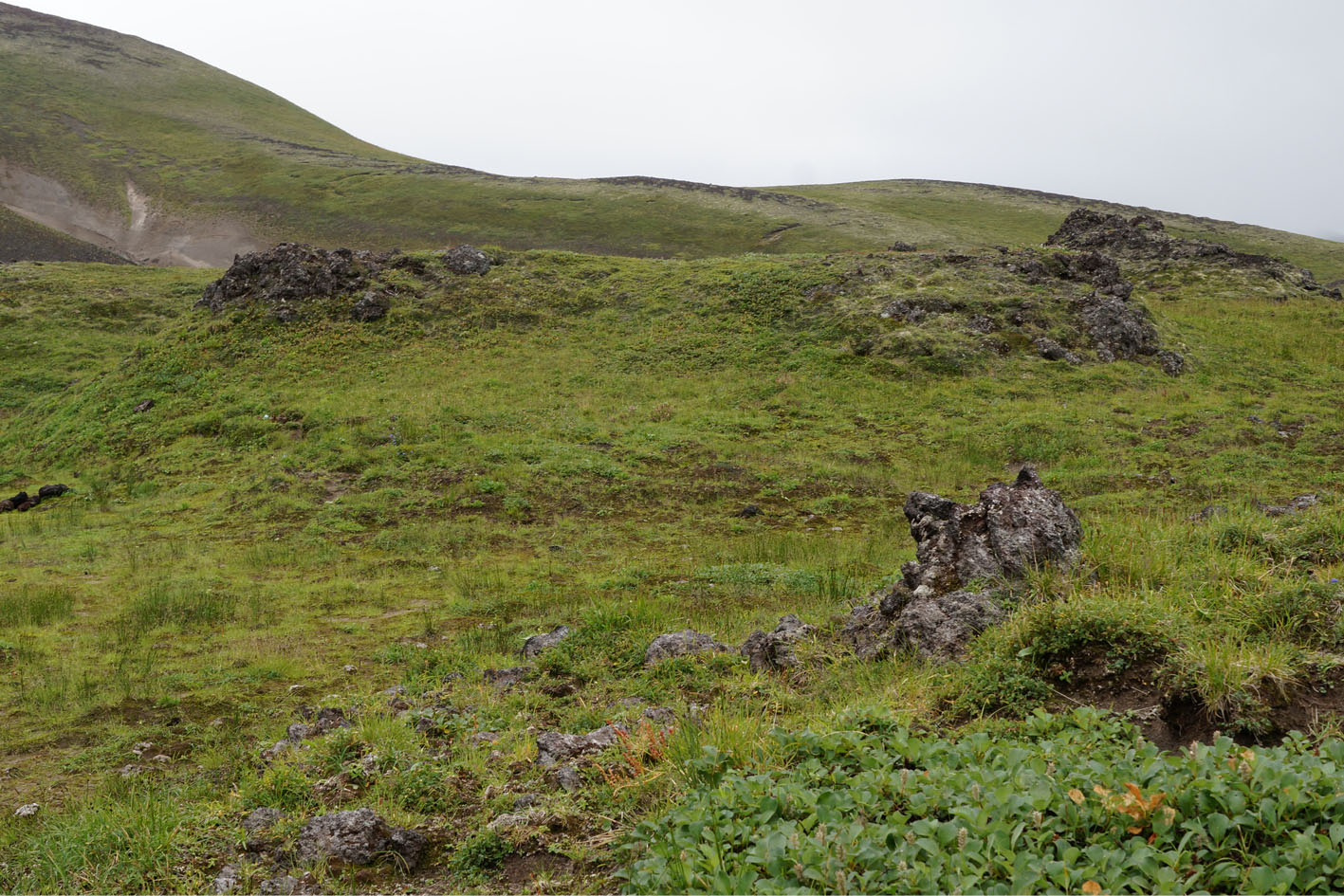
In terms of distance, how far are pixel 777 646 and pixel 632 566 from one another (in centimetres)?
625

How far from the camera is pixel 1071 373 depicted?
2539cm

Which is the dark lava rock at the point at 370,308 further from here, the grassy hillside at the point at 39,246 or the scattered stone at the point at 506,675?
the grassy hillside at the point at 39,246

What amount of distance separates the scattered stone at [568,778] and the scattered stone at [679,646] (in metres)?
2.57

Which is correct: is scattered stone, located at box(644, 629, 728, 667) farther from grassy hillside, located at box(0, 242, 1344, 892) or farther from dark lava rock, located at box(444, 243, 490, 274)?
dark lava rock, located at box(444, 243, 490, 274)

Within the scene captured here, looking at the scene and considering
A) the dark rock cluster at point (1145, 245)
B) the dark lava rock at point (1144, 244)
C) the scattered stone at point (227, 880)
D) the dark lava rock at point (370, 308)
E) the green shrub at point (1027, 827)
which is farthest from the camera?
the dark lava rock at point (1144, 244)

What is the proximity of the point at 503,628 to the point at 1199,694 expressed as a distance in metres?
8.79

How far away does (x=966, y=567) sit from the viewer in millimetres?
7953

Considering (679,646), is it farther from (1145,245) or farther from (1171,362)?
(1145,245)

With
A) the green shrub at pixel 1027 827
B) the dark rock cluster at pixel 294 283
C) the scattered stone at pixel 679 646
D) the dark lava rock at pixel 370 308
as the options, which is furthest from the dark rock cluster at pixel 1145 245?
the green shrub at pixel 1027 827

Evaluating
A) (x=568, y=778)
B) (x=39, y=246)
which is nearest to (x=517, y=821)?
(x=568, y=778)

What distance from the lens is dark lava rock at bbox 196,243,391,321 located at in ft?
100

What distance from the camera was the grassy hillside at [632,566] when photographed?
470 centimetres

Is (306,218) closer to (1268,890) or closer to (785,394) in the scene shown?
(785,394)

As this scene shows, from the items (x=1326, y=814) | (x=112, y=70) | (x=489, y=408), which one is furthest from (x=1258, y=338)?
(x=112, y=70)
